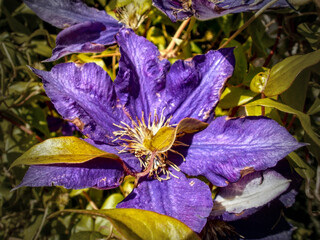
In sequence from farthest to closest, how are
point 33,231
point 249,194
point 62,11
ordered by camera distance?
1. point 33,231
2. point 62,11
3. point 249,194

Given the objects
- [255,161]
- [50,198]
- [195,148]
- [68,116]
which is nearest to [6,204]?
[50,198]

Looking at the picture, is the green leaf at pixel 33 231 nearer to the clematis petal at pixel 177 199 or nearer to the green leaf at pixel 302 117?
the clematis petal at pixel 177 199

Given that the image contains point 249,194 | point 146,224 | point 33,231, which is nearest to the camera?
point 146,224

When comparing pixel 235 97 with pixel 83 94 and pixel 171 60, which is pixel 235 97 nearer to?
pixel 171 60

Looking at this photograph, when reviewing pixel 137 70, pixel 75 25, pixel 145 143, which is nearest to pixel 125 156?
pixel 145 143

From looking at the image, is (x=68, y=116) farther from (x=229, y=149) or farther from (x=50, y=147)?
(x=229, y=149)

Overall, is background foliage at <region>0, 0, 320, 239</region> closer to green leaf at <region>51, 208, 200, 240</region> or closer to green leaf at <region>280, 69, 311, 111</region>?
green leaf at <region>280, 69, 311, 111</region>

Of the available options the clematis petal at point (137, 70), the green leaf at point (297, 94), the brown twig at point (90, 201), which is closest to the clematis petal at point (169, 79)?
the clematis petal at point (137, 70)
